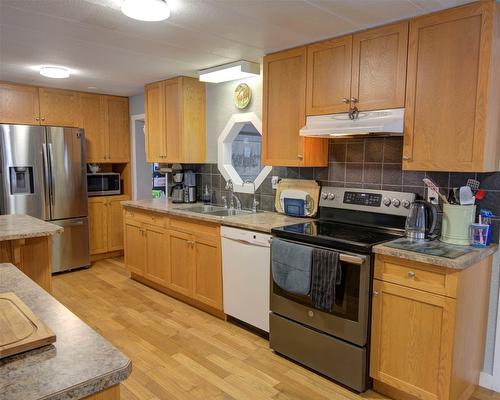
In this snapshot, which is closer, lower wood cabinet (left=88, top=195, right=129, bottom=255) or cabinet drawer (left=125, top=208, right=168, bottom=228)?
cabinet drawer (left=125, top=208, right=168, bottom=228)

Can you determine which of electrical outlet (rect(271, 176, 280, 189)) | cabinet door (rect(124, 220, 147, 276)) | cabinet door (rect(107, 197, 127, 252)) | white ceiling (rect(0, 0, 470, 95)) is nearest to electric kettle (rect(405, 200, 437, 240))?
white ceiling (rect(0, 0, 470, 95))

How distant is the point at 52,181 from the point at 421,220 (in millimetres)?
3934

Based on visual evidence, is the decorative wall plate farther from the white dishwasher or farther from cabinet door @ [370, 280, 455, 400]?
cabinet door @ [370, 280, 455, 400]

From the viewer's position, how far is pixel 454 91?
209cm

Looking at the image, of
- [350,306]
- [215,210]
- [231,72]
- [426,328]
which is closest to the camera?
[426,328]

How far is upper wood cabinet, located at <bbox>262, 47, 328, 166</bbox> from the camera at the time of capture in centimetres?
287

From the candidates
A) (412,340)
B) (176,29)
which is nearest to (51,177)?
(176,29)

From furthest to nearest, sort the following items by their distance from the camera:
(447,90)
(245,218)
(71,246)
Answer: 1. (71,246)
2. (245,218)
3. (447,90)

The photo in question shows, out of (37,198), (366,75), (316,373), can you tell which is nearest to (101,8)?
(366,75)

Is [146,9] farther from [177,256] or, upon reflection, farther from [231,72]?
[177,256]

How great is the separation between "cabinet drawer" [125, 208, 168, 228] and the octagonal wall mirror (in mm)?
773

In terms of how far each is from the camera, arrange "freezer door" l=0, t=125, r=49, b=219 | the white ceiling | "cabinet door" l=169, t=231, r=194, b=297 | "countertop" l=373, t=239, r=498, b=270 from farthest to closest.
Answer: "freezer door" l=0, t=125, r=49, b=219
"cabinet door" l=169, t=231, r=194, b=297
the white ceiling
"countertop" l=373, t=239, r=498, b=270

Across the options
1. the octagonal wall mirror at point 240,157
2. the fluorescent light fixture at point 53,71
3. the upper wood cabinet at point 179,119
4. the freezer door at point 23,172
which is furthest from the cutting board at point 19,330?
the freezer door at point 23,172

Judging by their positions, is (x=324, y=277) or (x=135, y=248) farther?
(x=135, y=248)
